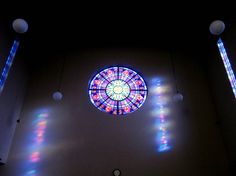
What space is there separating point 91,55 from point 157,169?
3315mm

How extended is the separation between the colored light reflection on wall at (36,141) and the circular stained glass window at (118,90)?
48.6 inches

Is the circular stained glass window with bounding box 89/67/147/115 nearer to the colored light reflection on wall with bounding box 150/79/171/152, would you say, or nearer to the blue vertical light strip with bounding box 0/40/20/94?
the colored light reflection on wall with bounding box 150/79/171/152

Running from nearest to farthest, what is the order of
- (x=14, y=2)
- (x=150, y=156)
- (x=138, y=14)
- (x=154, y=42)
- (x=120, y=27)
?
(x=14, y=2) → (x=150, y=156) → (x=138, y=14) → (x=120, y=27) → (x=154, y=42)

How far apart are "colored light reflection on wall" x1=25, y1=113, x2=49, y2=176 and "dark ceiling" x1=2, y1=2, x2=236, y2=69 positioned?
157 cm

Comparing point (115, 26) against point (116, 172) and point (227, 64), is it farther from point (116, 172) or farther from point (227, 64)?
point (116, 172)

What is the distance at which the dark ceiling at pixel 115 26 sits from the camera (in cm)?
471

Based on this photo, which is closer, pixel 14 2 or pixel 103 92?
pixel 14 2

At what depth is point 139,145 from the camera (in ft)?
15.0

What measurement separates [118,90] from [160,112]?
1.18 meters

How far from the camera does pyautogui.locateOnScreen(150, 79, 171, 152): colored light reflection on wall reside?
15.1 feet

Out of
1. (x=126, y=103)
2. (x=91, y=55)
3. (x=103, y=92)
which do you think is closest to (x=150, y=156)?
(x=126, y=103)

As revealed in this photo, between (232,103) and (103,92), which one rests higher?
(103,92)

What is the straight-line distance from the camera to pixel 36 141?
452 centimetres

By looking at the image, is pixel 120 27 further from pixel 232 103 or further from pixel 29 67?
pixel 232 103
